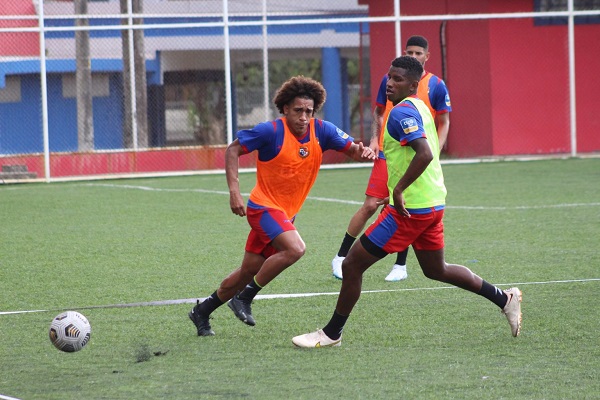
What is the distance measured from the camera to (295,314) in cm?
711

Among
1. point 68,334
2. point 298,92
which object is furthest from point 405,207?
point 68,334

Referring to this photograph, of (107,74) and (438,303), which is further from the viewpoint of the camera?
(107,74)

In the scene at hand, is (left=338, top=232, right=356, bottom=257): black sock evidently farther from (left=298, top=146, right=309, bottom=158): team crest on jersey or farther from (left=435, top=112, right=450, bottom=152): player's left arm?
(left=298, top=146, right=309, bottom=158): team crest on jersey

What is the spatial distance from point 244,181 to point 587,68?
8.66 meters

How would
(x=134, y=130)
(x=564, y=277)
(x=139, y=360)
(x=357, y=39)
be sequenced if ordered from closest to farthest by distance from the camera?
(x=139, y=360), (x=564, y=277), (x=134, y=130), (x=357, y=39)

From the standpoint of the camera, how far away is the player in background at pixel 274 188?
6.57 m

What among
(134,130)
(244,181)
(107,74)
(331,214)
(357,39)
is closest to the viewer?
(331,214)

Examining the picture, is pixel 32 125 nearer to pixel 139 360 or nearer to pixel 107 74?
pixel 107 74

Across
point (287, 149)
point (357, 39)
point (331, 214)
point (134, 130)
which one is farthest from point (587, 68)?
point (287, 149)

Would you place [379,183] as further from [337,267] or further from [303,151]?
[303,151]

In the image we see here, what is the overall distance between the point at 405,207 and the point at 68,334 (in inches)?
81.3

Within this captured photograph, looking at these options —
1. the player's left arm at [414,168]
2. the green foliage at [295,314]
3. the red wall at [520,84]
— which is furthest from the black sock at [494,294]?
the red wall at [520,84]

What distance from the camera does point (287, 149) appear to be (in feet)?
21.8

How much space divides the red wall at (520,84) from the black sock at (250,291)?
16119 millimetres
